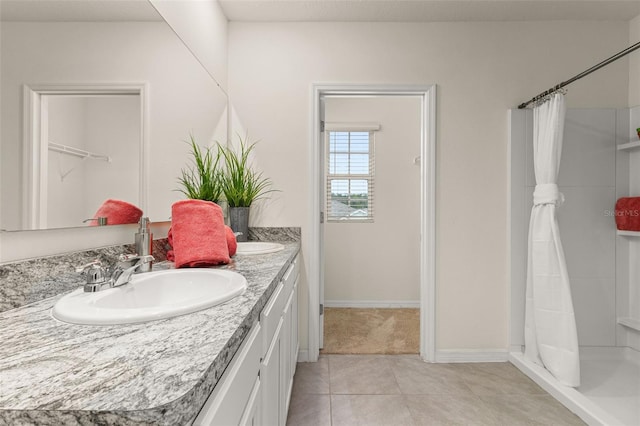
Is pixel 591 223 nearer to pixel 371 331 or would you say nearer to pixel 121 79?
pixel 371 331

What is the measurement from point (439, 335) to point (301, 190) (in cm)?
145

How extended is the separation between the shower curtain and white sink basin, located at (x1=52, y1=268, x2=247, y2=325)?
6.17 feet

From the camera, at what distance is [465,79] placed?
222cm

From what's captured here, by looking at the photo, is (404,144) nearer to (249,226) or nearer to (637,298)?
(249,226)

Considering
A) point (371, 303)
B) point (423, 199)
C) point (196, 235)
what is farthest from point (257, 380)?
point (371, 303)

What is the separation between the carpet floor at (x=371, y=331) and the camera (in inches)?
93.5

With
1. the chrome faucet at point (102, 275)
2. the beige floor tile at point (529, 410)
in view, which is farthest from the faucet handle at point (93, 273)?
the beige floor tile at point (529, 410)

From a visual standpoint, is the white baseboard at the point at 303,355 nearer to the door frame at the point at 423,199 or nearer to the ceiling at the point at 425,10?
the door frame at the point at 423,199

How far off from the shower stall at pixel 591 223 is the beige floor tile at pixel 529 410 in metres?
0.45

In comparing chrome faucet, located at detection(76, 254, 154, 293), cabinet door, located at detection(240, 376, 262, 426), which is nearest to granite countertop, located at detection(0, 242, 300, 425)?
chrome faucet, located at detection(76, 254, 154, 293)

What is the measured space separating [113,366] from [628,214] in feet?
9.50

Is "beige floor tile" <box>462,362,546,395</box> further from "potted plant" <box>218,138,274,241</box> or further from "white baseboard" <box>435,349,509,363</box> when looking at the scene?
"potted plant" <box>218,138,274,241</box>

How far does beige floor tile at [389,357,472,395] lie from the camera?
1841 mm

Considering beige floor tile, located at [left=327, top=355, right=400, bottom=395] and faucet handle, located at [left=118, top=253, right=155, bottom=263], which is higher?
faucet handle, located at [left=118, top=253, right=155, bottom=263]
